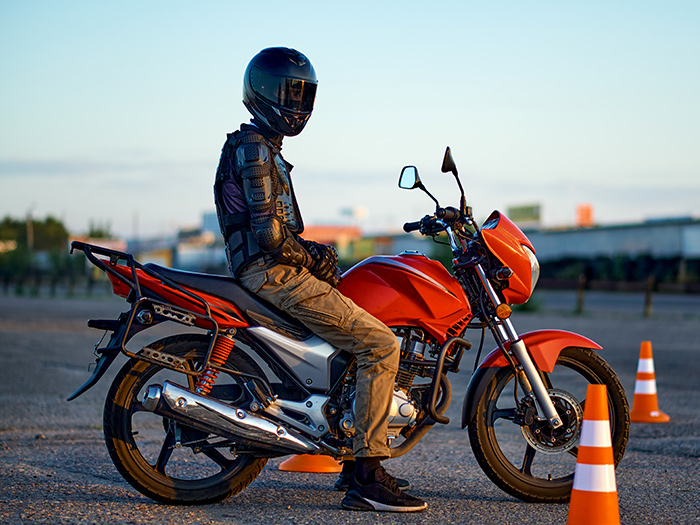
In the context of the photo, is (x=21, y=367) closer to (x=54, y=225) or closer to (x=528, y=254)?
(x=528, y=254)

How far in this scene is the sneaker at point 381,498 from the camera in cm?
415

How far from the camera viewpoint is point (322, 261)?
423cm

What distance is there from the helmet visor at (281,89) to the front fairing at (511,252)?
1.21 meters

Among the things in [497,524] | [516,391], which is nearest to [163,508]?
[497,524]

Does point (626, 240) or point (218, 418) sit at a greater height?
point (218, 418)

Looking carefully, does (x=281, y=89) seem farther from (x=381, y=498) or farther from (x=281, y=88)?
(x=381, y=498)

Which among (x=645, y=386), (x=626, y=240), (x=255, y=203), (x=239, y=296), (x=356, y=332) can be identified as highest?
(x=255, y=203)

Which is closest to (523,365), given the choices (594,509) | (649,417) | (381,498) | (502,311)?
(502,311)

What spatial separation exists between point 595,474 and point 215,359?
195 centimetres

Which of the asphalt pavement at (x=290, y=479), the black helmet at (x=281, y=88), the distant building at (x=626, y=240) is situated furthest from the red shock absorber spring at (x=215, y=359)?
the distant building at (x=626, y=240)

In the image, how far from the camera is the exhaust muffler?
4.09 meters

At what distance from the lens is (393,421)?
167 inches

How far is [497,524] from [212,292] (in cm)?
181

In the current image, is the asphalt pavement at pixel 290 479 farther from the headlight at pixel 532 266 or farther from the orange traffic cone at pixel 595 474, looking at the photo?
the headlight at pixel 532 266
